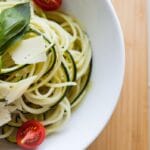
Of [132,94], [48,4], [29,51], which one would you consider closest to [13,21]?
[29,51]

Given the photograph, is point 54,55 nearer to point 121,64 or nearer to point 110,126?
point 121,64

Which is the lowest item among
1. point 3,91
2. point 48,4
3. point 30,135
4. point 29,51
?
point 30,135

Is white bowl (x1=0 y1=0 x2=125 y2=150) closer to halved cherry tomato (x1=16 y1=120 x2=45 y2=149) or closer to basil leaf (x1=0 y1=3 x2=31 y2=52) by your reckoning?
halved cherry tomato (x1=16 y1=120 x2=45 y2=149)

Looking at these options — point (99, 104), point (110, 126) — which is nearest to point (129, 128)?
point (110, 126)

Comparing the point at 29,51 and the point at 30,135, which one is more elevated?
the point at 29,51

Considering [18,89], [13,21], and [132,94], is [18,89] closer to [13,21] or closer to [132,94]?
[13,21]

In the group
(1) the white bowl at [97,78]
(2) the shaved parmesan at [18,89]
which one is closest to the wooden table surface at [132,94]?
(1) the white bowl at [97,78]

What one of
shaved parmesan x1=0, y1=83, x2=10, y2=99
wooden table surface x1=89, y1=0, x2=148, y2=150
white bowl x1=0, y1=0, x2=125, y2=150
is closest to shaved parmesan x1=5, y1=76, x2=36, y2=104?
shaved parmesan x1=0, y1=83, x2=10, y2=99
